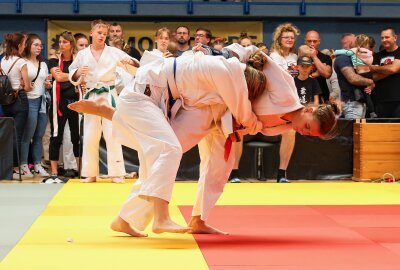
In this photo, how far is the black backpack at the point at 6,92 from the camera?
10.1 meters

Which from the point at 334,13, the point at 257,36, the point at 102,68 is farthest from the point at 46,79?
the point at 334,13

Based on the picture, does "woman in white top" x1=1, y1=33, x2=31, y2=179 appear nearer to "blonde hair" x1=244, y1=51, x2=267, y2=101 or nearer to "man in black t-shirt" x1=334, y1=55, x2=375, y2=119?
"man in black t-shirt" x1=334, y1=55, x2=375, y2=119

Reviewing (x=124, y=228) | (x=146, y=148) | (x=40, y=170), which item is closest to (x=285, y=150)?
(x=40, y=170)

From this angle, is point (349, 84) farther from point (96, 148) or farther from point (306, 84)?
point (96, 148)

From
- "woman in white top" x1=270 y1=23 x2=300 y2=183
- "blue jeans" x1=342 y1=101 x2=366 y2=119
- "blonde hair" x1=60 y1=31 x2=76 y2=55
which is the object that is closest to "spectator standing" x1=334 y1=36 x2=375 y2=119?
"blue jeans" x1=342 y1=101 x2=366 y2=119

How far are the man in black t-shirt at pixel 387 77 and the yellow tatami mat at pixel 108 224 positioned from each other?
1637 millimetres

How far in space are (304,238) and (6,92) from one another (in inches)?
233

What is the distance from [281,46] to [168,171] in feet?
19.6

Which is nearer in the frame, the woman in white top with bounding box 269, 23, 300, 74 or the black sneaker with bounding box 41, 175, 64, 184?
the black sneaker with bounding box 41, 175, 64, 184

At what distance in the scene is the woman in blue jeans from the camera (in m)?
10.5

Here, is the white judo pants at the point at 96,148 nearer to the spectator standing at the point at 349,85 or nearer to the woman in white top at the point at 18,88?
the woman in white top at the point at 18,88

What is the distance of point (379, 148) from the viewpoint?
10.4 meters

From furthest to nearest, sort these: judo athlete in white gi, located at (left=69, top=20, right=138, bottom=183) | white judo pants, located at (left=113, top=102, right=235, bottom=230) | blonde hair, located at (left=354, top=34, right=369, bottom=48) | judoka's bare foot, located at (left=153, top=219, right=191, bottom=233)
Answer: blonde hair, located at (left=354, top=34, right=369, bottom=48), judo athlete in white gi, located at (left=69, top=20, right=138, bottom=183), white judo pants, located at (left=113, top=102, right=235, bottom=230), judoka's bare foot, located at (left=153, top=219, right=191, bottom=233)

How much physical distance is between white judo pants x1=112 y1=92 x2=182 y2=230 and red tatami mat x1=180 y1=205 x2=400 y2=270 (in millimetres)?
450
